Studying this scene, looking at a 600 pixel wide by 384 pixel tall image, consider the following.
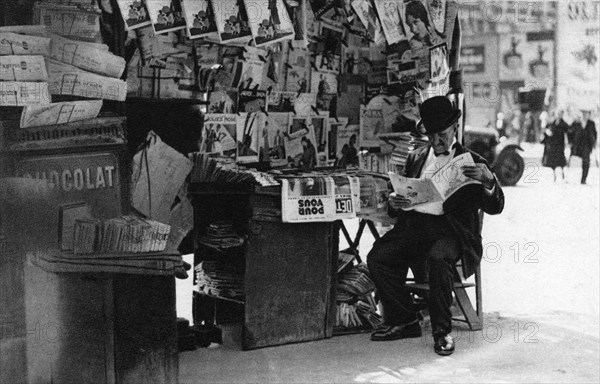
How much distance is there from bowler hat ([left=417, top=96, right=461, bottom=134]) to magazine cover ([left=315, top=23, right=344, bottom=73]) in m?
1.06

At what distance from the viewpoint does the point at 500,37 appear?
28469 mm

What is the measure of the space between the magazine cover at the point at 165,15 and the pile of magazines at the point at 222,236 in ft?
3.75

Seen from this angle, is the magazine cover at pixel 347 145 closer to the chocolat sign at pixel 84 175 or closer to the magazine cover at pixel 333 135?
the magazine cover at pixel 333 135

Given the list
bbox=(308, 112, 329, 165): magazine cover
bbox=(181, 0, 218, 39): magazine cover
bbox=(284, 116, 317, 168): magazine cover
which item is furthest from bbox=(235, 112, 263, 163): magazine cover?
bbox=(181, 0, 218, 39): magazine cover

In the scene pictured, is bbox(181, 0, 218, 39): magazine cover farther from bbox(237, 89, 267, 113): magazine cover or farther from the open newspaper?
the open newspaper

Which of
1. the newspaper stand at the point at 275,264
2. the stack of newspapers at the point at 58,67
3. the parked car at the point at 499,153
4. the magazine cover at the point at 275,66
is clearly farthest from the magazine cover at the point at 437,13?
the parked car at the point at 499,153

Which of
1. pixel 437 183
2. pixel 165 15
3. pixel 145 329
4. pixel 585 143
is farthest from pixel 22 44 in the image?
pixel 585 143

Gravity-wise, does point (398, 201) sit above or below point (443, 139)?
below

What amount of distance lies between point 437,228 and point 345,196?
0.58m

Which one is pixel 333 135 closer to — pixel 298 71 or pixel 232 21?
pixel 298 71

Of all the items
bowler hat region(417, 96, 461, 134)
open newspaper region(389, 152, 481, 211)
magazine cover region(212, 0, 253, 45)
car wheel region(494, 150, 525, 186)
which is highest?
magazine cover region(212, 0, 253, 45)

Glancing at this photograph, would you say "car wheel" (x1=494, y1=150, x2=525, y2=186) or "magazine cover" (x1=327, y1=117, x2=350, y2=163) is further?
"car wheel" (x1=494, y1=150, x2=525, y2=186)

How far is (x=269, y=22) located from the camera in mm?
4809

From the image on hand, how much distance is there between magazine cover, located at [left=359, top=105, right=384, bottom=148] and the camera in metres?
5.92
